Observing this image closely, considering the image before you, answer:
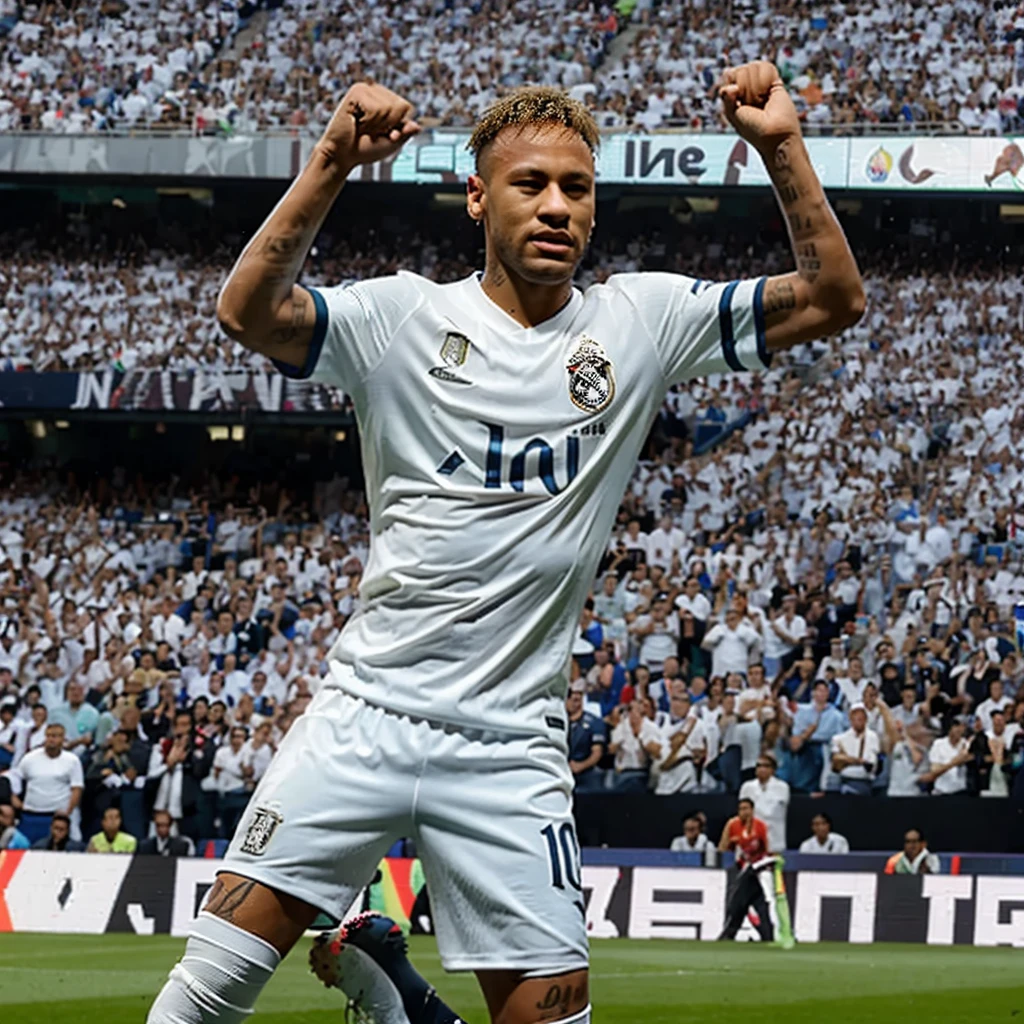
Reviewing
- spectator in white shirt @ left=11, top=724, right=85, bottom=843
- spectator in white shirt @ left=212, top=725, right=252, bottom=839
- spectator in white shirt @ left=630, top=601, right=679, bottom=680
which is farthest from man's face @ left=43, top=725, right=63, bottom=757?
spectator in white shirt @ left=630, top=601, right=679, bottom=680

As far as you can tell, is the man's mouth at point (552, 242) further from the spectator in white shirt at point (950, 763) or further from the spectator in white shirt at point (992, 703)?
the spectator in white shirt at point (992, 703)

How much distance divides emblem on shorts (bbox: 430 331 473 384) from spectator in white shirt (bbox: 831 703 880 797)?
12.3 metres

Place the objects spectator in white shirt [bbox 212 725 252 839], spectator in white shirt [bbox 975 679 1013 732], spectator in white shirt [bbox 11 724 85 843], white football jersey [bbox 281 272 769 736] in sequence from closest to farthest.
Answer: white football jersey [bbox 281 272 769 736]
spectator in white shirt [bbox 11 724 85 843]
spectator in white shirt [bbox 212 725 252 839]
spectator in white shirt [bbox 975 679 1013 732]

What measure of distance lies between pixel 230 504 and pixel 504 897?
84.8 feet

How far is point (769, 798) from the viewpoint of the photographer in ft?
49.9

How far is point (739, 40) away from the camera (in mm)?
33562

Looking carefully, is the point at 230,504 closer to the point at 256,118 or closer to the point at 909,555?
the point at 256,118

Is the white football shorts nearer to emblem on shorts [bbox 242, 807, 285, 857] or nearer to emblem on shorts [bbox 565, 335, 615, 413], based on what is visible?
emblem on shorts [bbox 242, 807, 285, 857]

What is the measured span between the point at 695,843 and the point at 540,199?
11.7m

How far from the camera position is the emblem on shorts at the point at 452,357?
13.3ft

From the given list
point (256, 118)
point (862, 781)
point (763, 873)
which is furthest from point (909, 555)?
point (256, 118)

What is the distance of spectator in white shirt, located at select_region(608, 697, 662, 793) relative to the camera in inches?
628

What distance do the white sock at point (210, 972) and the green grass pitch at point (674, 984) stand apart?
5.18 meters

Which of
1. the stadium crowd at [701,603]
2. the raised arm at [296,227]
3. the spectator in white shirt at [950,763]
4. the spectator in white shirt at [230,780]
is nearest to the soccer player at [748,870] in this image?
the stadium crowd at [701,603]
